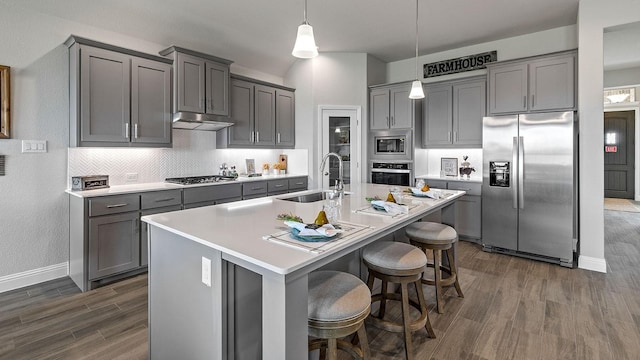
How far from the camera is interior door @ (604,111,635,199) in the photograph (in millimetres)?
8047

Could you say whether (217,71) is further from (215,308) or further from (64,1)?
(215,308)

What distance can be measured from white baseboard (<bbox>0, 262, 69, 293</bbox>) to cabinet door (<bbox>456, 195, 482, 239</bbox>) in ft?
15.5

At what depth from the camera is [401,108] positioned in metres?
5.08

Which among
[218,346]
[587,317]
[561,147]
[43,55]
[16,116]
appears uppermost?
[43,55]

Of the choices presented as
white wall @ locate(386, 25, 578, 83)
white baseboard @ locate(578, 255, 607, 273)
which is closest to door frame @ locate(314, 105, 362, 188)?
white wall @ locate(386, 25, 578, 83)

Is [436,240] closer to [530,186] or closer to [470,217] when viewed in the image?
[530,186]

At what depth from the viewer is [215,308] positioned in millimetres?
1437

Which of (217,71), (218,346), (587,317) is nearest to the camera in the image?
(218,346)

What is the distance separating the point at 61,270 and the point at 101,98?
6.00 ft

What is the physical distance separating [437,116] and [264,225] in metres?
4.01

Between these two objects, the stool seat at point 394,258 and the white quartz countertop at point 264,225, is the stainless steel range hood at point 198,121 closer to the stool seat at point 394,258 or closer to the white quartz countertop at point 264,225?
the white quartz countertop at point 264,225

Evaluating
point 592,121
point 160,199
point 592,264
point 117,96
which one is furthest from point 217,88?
point 592,264

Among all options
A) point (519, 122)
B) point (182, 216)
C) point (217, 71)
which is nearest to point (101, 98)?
point (217, 71)

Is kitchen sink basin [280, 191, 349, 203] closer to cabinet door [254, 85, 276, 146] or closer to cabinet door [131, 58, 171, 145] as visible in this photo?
cabinet door [131, 58, 171, 145]
